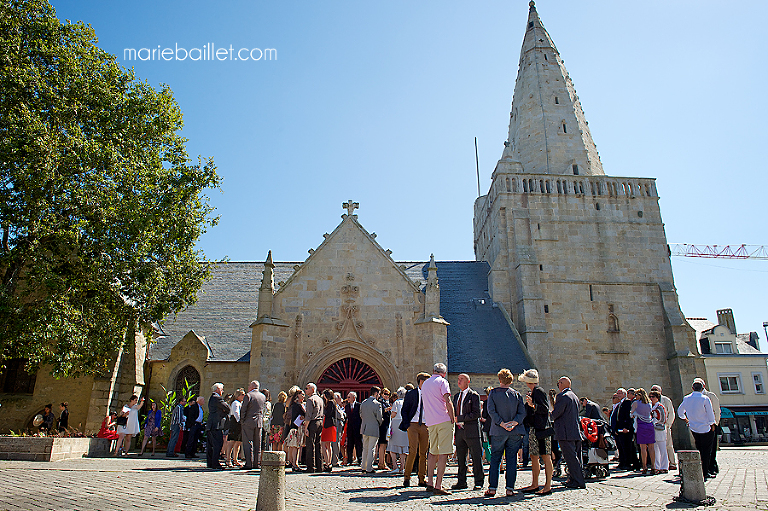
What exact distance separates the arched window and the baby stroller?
15.0 m

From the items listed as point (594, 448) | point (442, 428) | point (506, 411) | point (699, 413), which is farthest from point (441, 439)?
point (699, 413)

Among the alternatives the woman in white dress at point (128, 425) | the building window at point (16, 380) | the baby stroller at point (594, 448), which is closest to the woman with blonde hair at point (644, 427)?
the baby stroller at point (594, 448)

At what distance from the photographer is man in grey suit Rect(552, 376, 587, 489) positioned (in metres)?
8.18

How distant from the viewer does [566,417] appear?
8242mm

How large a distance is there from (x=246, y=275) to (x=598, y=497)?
70.2ft

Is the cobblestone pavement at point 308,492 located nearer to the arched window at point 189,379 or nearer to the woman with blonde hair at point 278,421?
the woman with blonde hair at point 278,421

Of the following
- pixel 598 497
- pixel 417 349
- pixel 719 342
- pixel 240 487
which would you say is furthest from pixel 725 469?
pixel 719 342

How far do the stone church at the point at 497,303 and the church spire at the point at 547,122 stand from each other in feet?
0.26

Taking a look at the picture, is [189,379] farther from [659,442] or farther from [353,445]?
[659,442]

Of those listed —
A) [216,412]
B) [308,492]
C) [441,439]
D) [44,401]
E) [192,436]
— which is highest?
[44,401]

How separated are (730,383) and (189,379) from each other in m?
32.4

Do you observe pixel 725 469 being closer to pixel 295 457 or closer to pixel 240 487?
pixel 295 457

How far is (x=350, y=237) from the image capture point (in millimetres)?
19922

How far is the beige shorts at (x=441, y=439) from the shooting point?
790 centimetres
